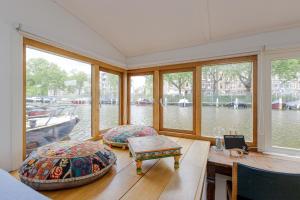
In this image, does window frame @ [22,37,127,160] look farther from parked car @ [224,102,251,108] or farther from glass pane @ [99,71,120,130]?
parked car @ [224,102,251,108]

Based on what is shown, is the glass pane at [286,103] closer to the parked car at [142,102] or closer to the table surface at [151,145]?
the table surface at [151,145]

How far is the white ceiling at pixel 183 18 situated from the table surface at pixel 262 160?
50.8 inches

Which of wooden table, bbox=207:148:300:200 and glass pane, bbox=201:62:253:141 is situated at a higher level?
glass pane, bbox=201:62:253:141

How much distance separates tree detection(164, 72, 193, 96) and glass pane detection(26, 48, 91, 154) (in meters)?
1.13

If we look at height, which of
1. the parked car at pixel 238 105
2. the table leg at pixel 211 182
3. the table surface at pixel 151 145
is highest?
the parked car at pixel 238 105

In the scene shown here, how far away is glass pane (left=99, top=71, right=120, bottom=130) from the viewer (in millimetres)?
2129

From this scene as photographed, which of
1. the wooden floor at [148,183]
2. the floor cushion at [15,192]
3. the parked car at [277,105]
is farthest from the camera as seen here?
the parked car at [277,105]

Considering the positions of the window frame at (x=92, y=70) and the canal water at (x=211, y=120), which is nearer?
the window frame at (x=92, y=70)

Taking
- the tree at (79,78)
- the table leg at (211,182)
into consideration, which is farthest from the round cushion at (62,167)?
the table leg at (211,182)

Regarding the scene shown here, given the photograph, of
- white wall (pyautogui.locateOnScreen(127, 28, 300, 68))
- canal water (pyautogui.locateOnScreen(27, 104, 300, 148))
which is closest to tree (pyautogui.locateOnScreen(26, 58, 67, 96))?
canal water (pyautogui.locateOnScreen(27, 104, 300, 148))

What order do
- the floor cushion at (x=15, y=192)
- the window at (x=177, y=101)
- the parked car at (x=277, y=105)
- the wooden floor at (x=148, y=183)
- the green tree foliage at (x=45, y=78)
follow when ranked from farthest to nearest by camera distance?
the window at (x=177, y=101) → the parked car at (x=277, y=105) → the green tree foliage at (x=45, y=78) → the wooden floor at (x=148, y=183) → the floor cushion at (x=15, y=192)

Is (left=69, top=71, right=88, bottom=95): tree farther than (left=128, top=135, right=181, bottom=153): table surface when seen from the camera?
Yes

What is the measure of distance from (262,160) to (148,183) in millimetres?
1167

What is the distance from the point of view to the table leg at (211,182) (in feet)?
4.81
